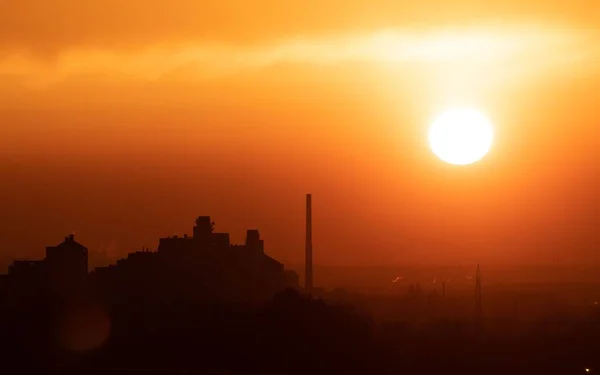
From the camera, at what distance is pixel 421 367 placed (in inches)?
1673

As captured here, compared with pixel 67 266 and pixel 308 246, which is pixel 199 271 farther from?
pixel 308 246

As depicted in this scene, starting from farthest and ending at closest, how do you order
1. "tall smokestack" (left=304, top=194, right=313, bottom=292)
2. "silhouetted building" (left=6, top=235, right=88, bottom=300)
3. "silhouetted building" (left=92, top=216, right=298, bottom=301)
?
"tall smokestack" (left=304, top=194, right=313, bottom=292), "silhouetted building" (left=92, top=216, right=298, bottom=301), "silhouetted building" (left=6, top=235, right=88, bottom=300)

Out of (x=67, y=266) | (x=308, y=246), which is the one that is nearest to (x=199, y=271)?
(x=67, y=266)

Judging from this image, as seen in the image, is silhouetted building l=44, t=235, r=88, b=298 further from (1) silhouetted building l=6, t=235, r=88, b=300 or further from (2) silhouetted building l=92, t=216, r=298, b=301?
(2) silhouetted building l=92, t=216, r=298, b=301

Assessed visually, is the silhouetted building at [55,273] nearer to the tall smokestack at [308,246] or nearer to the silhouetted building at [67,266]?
the silhouetted building at [67,266]

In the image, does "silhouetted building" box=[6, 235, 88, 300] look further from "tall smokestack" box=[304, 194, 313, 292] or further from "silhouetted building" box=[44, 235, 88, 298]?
"tall smokestack" box=[304, 194, 313, 292]

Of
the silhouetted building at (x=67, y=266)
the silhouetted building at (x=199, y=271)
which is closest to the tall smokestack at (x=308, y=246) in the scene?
the silhouetted building at (x=199, y=271)

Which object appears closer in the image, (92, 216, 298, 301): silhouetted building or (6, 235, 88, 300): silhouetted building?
(6, 235, 88, 300): silhouetted building

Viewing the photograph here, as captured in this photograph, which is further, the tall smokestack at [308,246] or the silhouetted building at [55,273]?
the tall smokestack at [308,246]

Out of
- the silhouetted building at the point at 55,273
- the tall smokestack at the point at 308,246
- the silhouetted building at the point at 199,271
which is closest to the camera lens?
the silhouetted building at the point at 55,273

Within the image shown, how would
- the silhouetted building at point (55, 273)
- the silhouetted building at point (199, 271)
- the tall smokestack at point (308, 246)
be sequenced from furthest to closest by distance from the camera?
the tall smokestack at point (308, 246)
the silhouetted building at point (199, 271)
the silhouetted building at point (55, 273)

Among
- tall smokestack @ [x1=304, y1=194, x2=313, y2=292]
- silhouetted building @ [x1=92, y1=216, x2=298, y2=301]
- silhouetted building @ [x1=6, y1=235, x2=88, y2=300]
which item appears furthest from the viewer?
tall smokestack @ [x1=304, y1=194, x2=313, y2=292]

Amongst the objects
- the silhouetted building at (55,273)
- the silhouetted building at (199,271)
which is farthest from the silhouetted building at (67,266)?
the silhouetted building at (199,271)

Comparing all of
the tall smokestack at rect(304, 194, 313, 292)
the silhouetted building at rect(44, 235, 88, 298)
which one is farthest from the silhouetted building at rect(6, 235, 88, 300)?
the tall smokestack at rect(304, 194, 313, 292)
